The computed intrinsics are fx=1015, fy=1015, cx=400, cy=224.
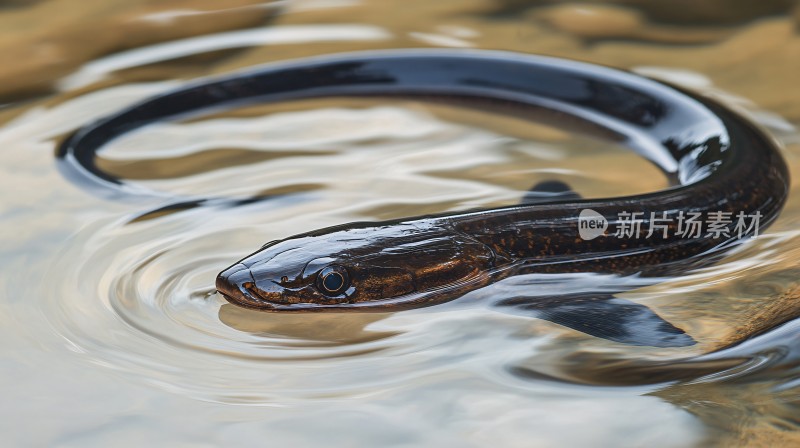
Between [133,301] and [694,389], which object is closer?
[694,389]

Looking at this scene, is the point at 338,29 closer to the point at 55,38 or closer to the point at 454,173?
the point at 55,38

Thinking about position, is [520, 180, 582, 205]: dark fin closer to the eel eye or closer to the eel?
the eel

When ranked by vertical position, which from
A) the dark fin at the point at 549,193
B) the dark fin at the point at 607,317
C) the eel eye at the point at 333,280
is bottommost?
the dark fin at the point at 607,317

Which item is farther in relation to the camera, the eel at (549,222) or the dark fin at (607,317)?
the eel at (549,222)

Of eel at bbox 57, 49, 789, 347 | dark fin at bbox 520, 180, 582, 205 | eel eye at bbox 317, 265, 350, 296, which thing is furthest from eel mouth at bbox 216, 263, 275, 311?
dark fin at bbox 520, 180, 582, 205

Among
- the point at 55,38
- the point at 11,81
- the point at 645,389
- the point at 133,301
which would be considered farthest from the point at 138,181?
the point at 645,389

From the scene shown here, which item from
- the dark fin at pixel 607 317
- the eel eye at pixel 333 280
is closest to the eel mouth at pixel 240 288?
the eel eye at pixel 333 280

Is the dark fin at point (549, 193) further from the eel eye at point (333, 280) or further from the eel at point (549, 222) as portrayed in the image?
the eel eye at point (333, 280)

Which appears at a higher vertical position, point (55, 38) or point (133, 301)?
point (55, 38)
